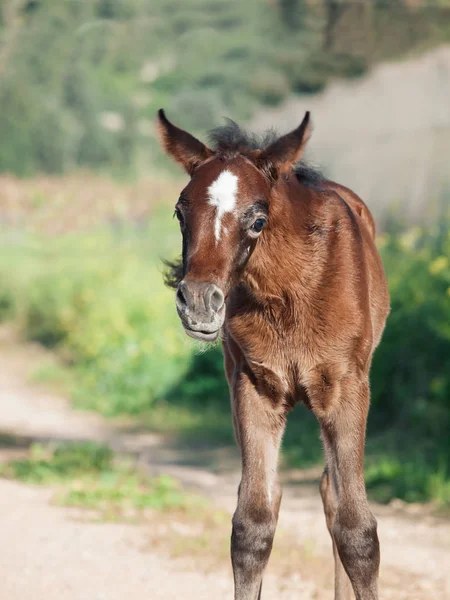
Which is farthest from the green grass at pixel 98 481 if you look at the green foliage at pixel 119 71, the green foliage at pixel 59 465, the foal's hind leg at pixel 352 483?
the green foliage at pixel 119 71

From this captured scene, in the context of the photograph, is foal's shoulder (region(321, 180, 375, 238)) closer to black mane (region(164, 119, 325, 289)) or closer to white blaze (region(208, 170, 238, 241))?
black mane (region(164, 119, 325, 289))

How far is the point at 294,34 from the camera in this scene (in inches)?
657

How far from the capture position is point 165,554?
6750 millimetres

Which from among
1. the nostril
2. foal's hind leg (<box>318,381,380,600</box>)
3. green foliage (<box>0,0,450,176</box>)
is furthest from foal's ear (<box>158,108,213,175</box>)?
green foliage (<box>0,0,450,176</box>)

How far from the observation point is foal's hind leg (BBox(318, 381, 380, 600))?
15.4 ft

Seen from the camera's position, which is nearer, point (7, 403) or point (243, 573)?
point (243, 573)

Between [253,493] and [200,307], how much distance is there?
48.1 inches

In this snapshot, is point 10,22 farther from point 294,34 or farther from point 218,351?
point 218,351

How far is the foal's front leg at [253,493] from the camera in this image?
477 centimetres

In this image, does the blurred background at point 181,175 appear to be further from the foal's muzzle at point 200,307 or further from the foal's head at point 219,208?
the foal's muzzle at point 200,307

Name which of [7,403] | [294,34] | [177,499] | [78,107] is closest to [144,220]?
[78,107]

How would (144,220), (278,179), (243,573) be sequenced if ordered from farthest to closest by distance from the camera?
(144,220), (243,573), (278,179)

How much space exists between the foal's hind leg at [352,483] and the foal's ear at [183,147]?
1160 mm

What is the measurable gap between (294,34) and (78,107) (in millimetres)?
4160
